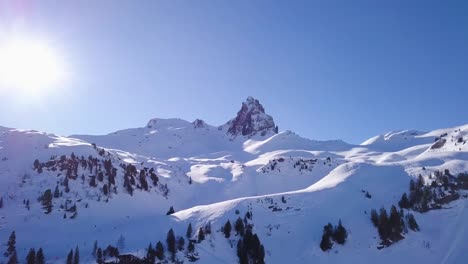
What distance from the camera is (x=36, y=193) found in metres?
74.1

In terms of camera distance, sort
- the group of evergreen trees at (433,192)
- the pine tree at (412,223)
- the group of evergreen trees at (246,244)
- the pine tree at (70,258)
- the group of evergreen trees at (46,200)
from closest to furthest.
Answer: the pine tree at (70,258) → the group of evergreen trees at (246,244) → the pine tree at (412,223) → the group of evergreen trees at (433,192) → the group of evergreen trees at (46,200)

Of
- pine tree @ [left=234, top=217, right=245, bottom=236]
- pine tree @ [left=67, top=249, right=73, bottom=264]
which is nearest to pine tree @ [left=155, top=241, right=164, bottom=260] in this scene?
pine tree @ [left=67, top=249, right=73, bottom=264]

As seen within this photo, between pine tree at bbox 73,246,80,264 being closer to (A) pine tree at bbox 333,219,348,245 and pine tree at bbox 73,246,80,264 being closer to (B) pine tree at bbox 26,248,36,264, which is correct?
(B) pine tree at bbox 26,248,36,264

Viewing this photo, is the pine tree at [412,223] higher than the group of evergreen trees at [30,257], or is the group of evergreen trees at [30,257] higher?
the group of evergreen trees at [30,257]

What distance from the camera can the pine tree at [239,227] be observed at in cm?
6012

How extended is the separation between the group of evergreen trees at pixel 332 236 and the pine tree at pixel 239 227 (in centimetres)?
1138

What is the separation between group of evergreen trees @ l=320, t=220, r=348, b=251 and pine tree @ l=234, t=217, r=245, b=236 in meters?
11.4

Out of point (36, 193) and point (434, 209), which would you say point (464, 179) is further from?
point (36, 193)

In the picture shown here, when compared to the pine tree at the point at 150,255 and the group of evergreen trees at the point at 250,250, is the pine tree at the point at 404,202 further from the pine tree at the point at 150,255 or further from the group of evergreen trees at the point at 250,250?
the pine tree at the point at 150,255

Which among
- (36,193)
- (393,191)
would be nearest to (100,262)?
(36,193)

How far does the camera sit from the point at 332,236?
58250mm

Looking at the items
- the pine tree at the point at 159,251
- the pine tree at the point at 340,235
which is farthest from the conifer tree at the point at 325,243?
the pine tree at the point at 159,251

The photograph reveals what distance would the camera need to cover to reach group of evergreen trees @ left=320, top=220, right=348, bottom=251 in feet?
186

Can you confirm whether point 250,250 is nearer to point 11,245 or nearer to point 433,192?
point 433,192
